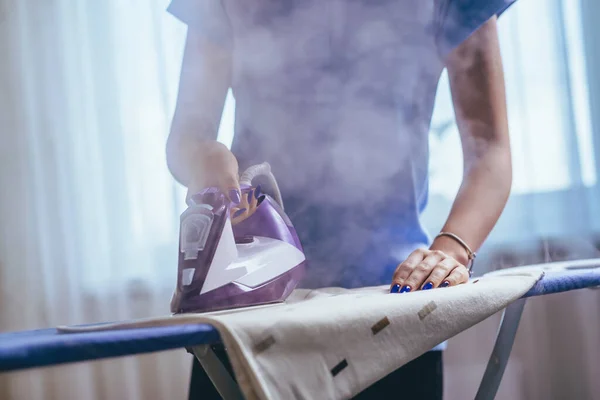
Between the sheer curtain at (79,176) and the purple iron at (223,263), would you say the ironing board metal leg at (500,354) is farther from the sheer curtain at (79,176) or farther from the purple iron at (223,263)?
the sheer curtain at (79,176)

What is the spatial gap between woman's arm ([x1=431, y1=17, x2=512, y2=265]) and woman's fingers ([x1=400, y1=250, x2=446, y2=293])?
0.16 metres

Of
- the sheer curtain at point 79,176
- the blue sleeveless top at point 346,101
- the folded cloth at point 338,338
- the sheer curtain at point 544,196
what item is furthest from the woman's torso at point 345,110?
the sheer curtain at point 79,176

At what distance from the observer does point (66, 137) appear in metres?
1.94

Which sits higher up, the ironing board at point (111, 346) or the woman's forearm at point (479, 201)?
the woman's forearm at point (479, 201)

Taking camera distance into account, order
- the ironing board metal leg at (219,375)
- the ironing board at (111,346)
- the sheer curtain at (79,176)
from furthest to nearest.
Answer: the sheer curtain at (79,176) < the ironing board metal leg at (219,375) < the ironing board at (111,346)

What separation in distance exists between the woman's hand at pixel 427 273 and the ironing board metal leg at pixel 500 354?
178mm

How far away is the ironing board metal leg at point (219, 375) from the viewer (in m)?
0.56

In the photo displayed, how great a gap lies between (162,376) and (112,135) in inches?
29.5

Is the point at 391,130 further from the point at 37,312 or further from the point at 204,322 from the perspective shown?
the point at 37,312

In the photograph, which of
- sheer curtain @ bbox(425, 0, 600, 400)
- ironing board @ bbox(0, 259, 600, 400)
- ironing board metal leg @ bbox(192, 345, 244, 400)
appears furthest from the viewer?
sheer curtain @ bbox(425, 0, 600, 400)

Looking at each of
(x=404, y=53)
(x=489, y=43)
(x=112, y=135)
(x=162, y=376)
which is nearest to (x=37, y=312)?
(x=162, y=376)

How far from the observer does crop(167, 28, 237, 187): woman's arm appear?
3.43 ft

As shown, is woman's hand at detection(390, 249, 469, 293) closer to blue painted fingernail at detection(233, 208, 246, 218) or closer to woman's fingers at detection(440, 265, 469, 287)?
woman's fingers at detection(440, 265, 469, 287)

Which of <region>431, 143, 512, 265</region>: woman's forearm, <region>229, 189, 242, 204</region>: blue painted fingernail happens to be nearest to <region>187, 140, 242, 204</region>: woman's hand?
<region>229, 189, 242, 204</region>: blue painted fingernail
